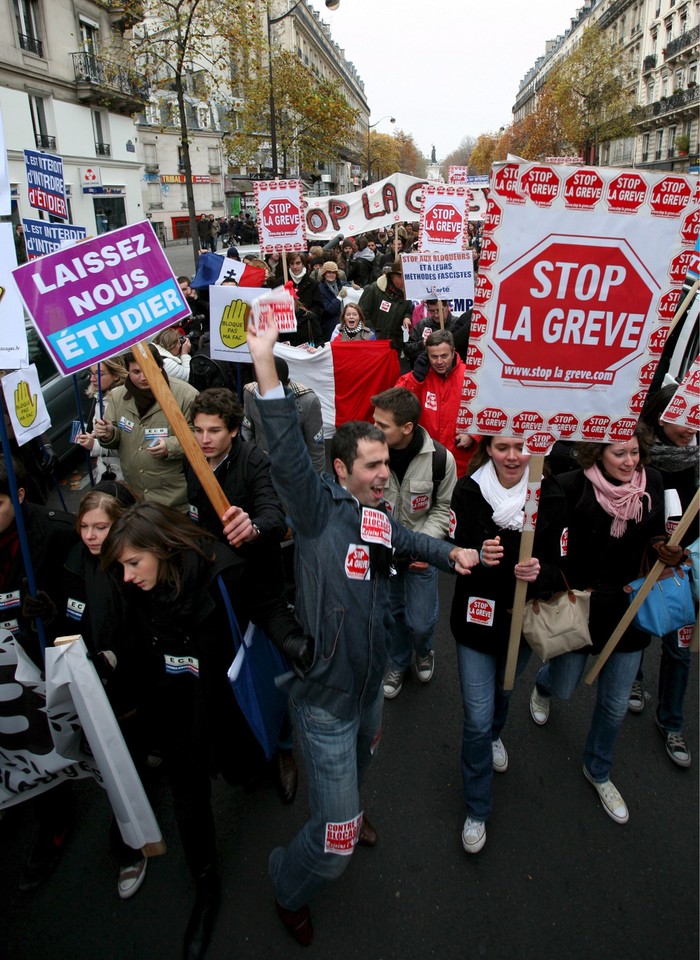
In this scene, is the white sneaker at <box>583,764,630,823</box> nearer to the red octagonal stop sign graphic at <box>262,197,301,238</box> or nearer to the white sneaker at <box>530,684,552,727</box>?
the white sneaker at <box>530,684,552,727</box>

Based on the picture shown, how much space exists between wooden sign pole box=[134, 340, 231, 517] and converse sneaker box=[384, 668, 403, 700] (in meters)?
1.95

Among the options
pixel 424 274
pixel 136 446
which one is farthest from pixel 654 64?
pixel 136 446

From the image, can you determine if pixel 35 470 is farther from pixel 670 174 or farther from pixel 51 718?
pixel 670 174

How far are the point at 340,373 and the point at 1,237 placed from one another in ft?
12.1

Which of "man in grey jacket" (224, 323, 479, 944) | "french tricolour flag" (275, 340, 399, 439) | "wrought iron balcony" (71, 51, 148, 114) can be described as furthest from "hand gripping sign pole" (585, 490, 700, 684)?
"wrought iron balcony" (71, 51, 148, 114)

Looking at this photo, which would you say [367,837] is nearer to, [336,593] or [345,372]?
[336,593]

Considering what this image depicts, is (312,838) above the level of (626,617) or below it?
below

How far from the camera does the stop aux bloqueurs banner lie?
6.97ft

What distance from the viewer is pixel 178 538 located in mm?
2479

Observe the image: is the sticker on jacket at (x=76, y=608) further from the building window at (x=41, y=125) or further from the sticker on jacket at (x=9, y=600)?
the building window at (x=41, y=125)

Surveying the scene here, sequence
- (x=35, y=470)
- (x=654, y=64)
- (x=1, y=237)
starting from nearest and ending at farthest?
(x=1, y=237), (x=35, y=470), (x=654, y=64)

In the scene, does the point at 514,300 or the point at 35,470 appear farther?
the point at 35,470

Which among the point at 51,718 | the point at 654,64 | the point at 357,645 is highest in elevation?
the point at 654,64

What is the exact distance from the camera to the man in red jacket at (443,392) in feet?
15.9
